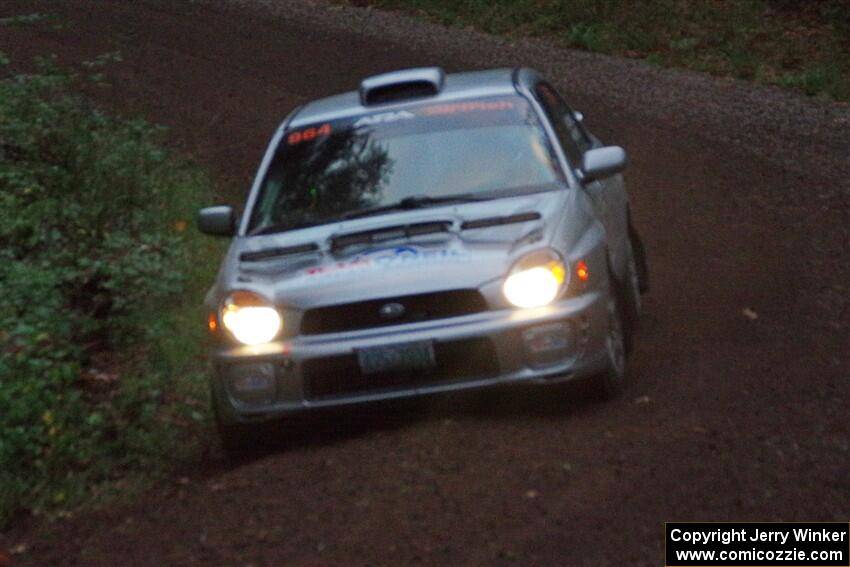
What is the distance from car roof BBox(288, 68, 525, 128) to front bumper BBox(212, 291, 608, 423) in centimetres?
181

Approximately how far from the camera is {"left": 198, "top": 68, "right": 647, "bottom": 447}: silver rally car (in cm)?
823

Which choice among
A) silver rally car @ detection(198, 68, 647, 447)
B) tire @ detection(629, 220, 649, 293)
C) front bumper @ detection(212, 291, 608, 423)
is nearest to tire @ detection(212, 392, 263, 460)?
silver rally car @ detection(198, 68, 647, 447)

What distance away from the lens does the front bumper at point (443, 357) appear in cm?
820

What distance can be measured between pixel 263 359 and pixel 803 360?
312cm

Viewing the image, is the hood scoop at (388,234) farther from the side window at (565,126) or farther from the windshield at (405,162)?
the side window at (565,126)

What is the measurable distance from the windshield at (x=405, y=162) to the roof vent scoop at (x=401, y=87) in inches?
7.2

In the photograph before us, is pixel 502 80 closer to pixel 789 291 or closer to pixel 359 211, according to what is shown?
pixel 359 211

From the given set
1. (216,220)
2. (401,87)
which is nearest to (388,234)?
(216,220)

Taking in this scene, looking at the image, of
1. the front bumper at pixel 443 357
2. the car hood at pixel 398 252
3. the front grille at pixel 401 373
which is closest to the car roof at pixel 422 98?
the car hood at pixel 398 252

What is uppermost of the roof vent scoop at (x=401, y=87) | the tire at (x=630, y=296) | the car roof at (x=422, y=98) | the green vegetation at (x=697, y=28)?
the roof vent scoop at (x=401, y=87)

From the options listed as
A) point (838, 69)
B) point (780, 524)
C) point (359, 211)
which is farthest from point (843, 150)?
point (780, 524)

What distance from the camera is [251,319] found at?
332 inches

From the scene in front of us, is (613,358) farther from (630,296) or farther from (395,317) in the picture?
(630,296)

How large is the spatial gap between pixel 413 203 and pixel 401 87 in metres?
1.07
